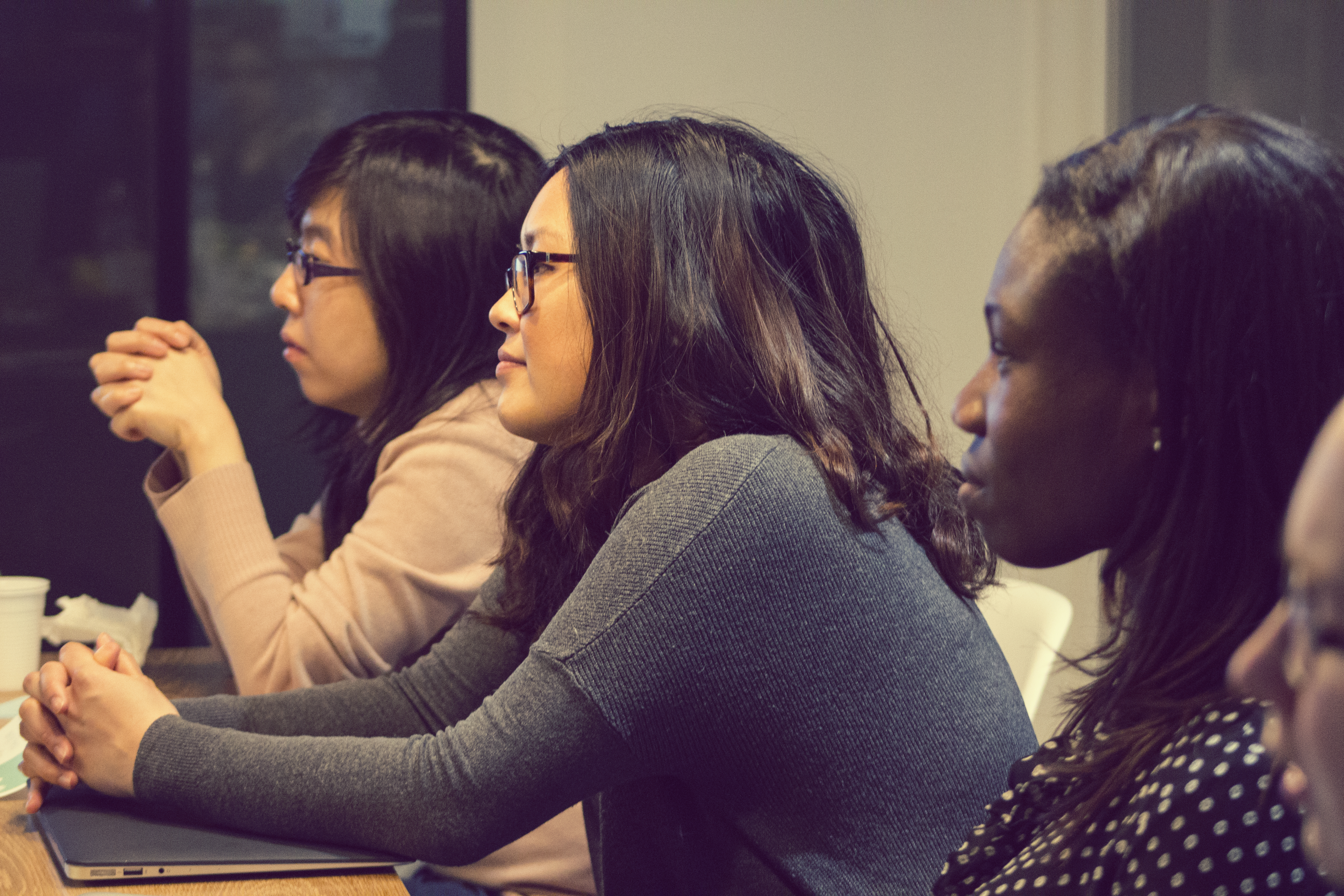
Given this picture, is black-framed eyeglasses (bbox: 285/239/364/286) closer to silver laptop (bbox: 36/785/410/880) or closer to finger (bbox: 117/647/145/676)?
finger (bbox: 117/647/145/676)

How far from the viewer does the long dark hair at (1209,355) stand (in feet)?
2.00

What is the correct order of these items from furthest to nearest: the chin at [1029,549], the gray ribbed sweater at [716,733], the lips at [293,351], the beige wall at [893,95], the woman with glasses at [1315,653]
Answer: the beige wall at [893,95] < the lips at [293,351] < the gray ribbed sweater at [716,733] < the chin at [1029,549] < the woman with glasses at [1315,653]

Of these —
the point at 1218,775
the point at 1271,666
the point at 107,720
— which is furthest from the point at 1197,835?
the point at 107,720

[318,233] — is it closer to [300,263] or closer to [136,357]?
[300,263]

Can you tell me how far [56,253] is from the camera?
2262 millimetres

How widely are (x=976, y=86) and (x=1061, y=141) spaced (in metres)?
0.21

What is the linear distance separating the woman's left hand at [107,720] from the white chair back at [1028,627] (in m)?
0.91

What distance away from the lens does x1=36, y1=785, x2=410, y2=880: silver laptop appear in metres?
0.89

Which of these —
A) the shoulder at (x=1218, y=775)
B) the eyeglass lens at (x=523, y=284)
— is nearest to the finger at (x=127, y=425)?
the eyeglass lens at (x=523, y=284)

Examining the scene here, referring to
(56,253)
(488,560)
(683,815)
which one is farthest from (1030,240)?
(56,253)

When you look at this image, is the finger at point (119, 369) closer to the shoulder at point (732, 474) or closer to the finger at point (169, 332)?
the finger at point (169, 332)

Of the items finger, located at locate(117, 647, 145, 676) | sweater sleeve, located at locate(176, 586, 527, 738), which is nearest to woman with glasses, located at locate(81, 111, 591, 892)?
sweater sleeve, located at locate(176, 586, 527, 738)

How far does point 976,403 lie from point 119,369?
3.95ft

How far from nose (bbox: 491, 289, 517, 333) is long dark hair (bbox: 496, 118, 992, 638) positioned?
0.11 metres
